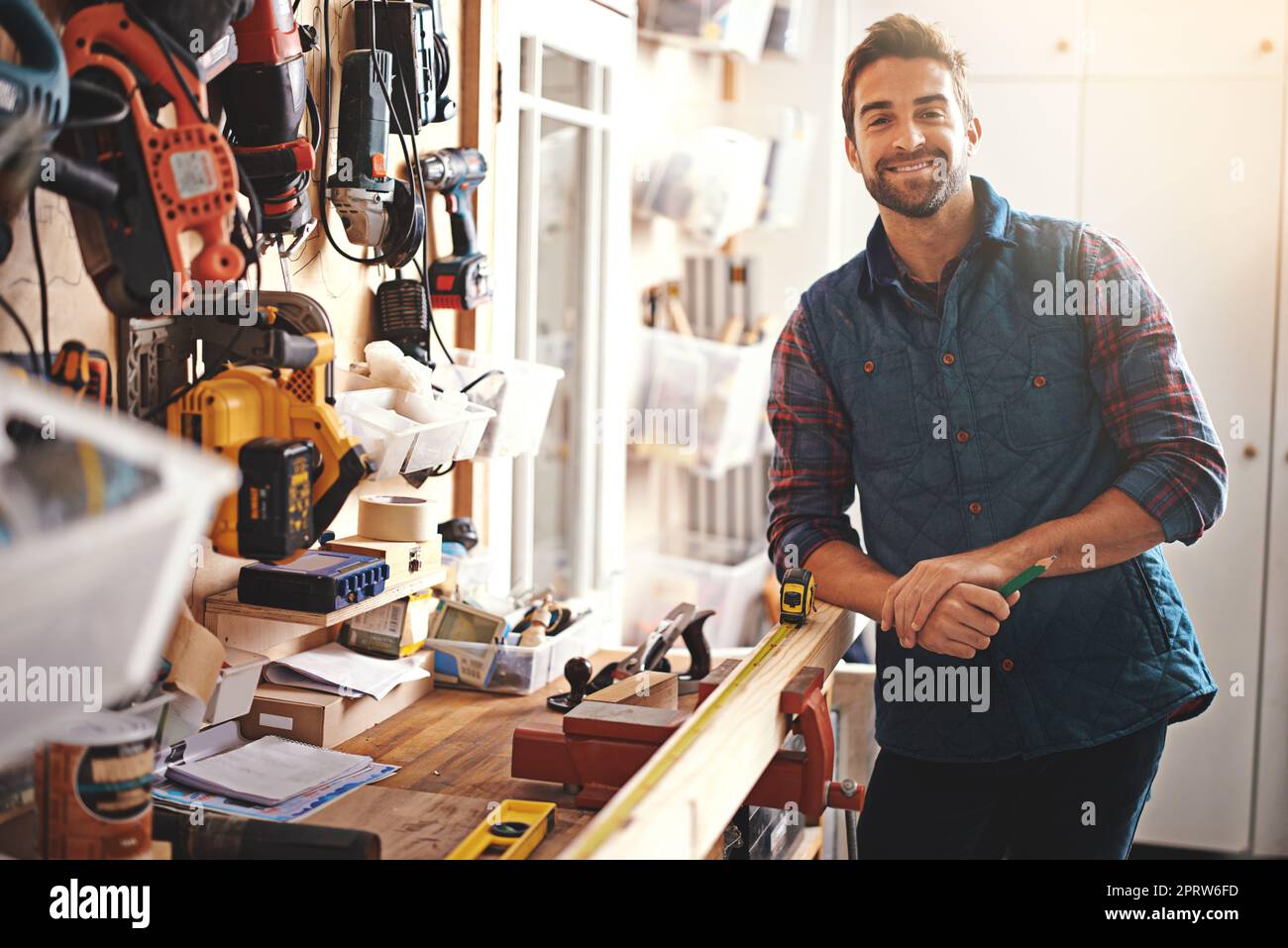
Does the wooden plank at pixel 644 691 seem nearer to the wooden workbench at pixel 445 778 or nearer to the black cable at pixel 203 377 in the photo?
the wooden workbench at pixel 445 778

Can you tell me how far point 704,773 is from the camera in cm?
113

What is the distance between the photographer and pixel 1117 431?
1.77 metres

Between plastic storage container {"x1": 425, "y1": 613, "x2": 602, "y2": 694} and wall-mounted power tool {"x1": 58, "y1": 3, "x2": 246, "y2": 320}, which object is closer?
wall-mounted power tool {"x1": 58, "y1": 3, "x2": 246, "y2": 320}

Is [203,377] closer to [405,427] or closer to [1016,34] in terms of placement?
[405,427]

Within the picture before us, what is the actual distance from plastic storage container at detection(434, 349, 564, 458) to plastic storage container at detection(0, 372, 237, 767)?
116cm

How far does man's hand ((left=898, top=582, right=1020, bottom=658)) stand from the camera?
1564 mm

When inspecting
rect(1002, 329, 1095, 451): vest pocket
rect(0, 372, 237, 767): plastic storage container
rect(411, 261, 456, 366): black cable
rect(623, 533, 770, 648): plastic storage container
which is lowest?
rect(623, 533, 770, 648): plastic storage container

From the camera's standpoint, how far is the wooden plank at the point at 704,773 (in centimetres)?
101

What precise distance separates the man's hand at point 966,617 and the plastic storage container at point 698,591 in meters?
1.91

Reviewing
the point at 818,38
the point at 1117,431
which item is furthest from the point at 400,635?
the point at 818,38

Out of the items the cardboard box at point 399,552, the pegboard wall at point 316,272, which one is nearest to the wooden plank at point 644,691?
the cardboard box at point 399,552

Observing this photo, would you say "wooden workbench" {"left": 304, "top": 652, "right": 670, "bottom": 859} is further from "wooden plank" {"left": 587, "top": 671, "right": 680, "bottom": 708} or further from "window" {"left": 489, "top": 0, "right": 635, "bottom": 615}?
"window" {"left": 489, "top": 0, "right": 635, "bottom": 615}

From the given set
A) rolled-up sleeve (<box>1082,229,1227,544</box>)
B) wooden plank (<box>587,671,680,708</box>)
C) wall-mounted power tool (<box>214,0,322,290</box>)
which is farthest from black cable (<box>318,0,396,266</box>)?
rolled-up sleeve (<box>1082,229,1227,544</box>)

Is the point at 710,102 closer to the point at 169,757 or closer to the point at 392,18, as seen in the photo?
the point at 392,18
